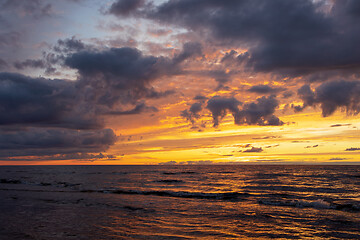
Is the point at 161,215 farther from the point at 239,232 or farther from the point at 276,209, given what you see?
the point at 276,209

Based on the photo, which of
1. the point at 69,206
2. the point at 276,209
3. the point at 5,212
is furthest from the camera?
the point at 69,206

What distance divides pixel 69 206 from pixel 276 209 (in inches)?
865

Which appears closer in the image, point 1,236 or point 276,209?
point 1,236

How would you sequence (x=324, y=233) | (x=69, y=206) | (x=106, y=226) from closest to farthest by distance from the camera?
(x=324, y=233), (x=106, y=226), (x=69, y=206)

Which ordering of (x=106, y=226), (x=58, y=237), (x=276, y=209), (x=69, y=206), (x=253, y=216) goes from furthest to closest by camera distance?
(x=69, y=206), (x=276, y=209), (x=253, y=216), (x=106, y=226), (x=58, y=237)

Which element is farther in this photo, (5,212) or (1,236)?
(5,212)

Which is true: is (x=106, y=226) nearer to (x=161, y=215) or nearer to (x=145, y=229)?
(x=145, y=229)

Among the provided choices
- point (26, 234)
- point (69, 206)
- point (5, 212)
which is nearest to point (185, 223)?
point (26, 234)

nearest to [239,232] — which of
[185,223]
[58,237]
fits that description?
[185,223]

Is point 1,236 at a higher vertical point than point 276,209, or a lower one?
higher

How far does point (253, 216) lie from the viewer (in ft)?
77.0

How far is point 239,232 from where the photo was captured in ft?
58.9

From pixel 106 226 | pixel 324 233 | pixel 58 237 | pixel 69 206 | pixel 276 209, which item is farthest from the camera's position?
pixel 69 206

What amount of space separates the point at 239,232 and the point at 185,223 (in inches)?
173
